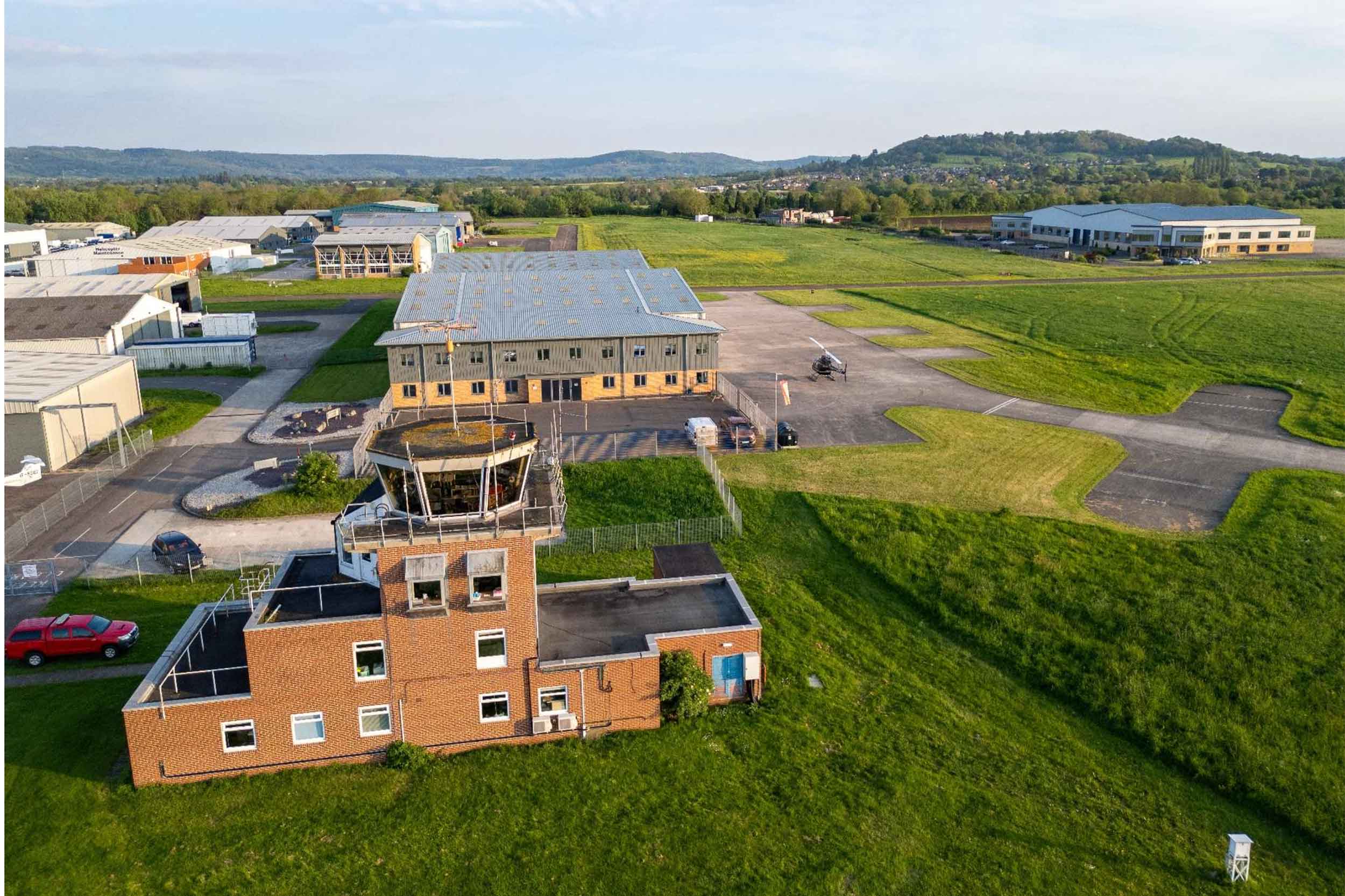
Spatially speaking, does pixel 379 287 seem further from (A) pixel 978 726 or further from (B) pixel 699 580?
(A) pixel 978 726

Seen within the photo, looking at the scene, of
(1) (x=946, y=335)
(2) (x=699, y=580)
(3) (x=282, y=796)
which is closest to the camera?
(3) (x=282, y=796)

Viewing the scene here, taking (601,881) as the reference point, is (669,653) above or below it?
above

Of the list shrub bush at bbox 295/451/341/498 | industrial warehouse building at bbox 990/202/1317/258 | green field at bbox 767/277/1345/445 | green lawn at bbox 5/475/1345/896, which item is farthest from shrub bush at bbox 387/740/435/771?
industrial warehouse building at bbox 990/202/1317/258

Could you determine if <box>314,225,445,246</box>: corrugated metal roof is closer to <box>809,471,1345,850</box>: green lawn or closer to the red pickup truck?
<box>809,471,1345,850</box>: green lawn

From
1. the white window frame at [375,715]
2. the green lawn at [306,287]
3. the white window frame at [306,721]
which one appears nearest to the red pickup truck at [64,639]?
the white window frame at [306,721]

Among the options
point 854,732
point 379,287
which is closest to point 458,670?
point 854,732

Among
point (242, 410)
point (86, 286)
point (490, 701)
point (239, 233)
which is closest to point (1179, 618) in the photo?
point (490, 701)

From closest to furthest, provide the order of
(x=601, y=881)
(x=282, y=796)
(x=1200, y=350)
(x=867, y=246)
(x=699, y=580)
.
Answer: (x=601, y=881)
(x=282, y=796)
(x=699, y=580)
(x=1200, y=350)
(x=867, y=246)
